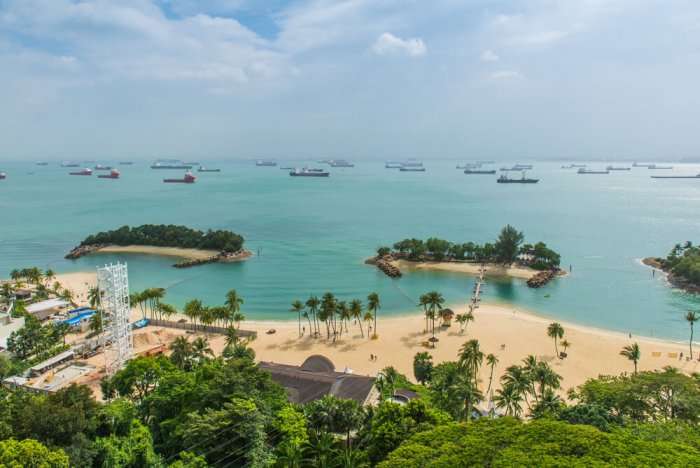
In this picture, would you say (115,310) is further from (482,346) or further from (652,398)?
(652,398)

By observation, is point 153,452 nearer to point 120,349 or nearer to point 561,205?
point 120,349

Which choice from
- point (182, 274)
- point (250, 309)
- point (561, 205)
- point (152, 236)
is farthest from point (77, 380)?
point (561, 205)

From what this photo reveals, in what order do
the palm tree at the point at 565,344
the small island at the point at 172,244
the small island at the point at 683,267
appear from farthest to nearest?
the small island at the point at 172,244 < the small island at the point at 683,267 < the palm tree at the point at 565,344

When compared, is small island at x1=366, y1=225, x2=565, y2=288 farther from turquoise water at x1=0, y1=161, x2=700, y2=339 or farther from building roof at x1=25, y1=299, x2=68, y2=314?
building roof at x1=25, y1=299, x2=68, y2=314

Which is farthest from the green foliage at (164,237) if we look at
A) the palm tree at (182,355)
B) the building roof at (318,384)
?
the building roof at (318,384)

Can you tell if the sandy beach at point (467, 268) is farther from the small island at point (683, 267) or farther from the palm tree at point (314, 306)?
the palm tree at point (314, 306)

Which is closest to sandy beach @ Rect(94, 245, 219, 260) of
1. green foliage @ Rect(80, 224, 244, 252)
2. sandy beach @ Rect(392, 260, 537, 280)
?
green foliage @ Rect(80, 224, 244, 252)
